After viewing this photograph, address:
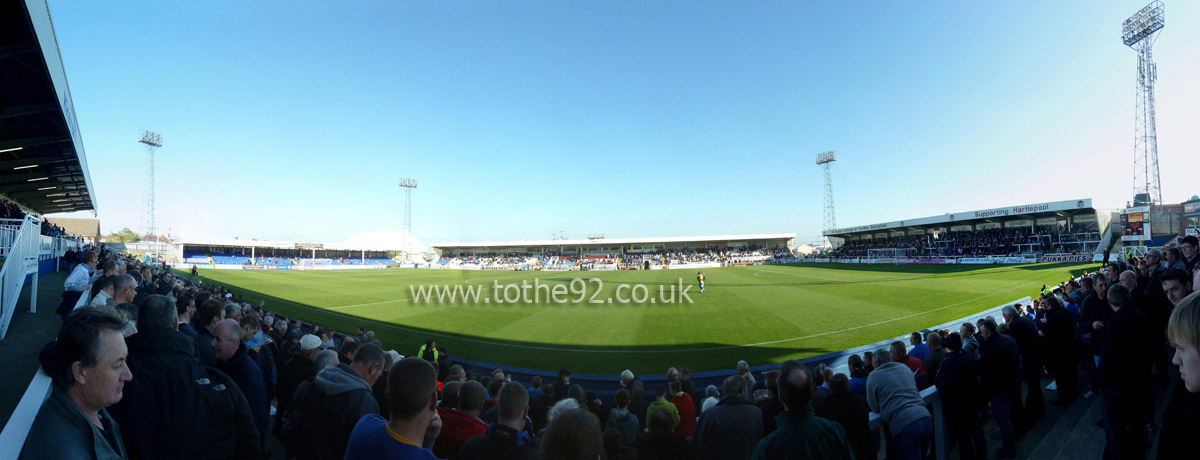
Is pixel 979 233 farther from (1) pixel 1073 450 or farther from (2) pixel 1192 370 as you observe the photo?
(2) pixel 1192 370

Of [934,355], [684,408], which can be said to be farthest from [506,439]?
[934,355]

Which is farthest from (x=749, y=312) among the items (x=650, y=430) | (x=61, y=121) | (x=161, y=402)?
(x=61, y=121)

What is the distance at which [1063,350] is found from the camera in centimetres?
609

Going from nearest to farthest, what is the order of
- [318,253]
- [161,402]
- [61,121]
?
[161,402] < [61,121] < [318,253]

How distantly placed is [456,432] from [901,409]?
3924 mm

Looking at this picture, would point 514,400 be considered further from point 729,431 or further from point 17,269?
point 17,269

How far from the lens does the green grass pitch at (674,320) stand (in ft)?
38.8

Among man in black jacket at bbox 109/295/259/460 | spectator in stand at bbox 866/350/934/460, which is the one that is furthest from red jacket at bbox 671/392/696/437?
man in black jacket at bbox 109/295/259/460

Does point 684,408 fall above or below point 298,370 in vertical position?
below

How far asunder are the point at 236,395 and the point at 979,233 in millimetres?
58634

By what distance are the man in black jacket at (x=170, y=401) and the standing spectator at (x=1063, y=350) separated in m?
9.63

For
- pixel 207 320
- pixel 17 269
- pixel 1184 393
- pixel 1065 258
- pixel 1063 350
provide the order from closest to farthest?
pixel 1184 393, pixel 207 320, pixel 1063 350, pixel 17 269, pixel 1065 258

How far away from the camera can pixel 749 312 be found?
17125 millimetres

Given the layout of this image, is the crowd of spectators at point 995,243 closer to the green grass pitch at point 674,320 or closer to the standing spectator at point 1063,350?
the green grass pitch at point 674,320
